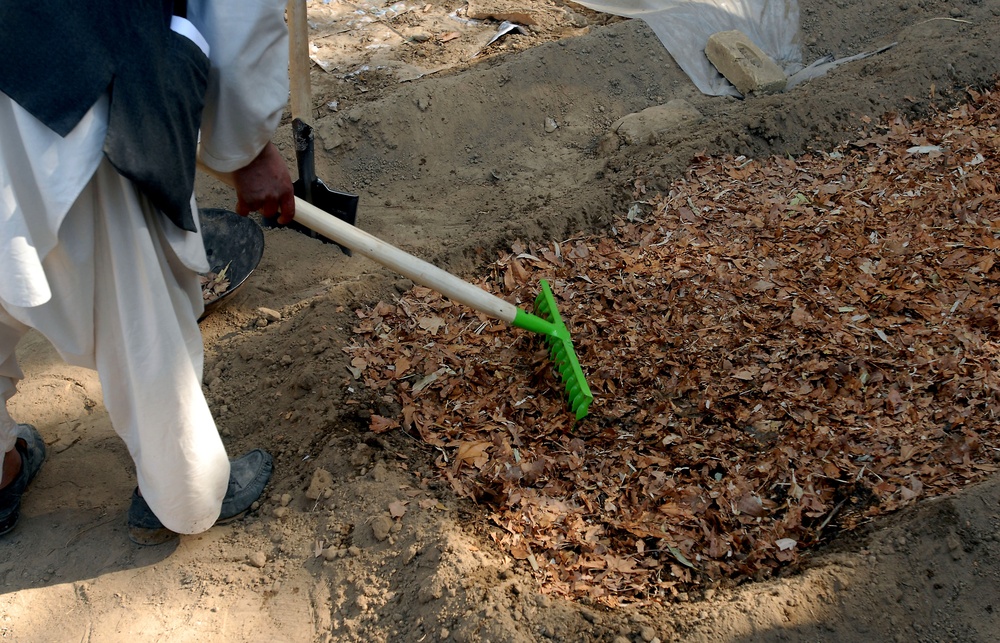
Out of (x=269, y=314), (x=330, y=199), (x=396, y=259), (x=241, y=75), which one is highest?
(x=241, y=75)

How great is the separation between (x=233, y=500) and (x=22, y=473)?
2.70 feet

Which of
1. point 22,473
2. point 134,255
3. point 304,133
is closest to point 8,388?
point 22,473

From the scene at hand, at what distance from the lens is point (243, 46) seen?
1.84 metres

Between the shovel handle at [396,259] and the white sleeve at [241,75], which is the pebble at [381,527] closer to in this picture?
the shovel handle at [396,259]

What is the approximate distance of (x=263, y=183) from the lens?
2.23 meters

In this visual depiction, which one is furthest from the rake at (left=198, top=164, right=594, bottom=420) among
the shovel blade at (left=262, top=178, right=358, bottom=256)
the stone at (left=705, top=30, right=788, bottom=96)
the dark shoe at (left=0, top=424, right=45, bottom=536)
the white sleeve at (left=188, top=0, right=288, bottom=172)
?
the stone at (left=705, top=30, right=788, bottom=96)

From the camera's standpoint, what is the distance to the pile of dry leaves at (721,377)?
9.18ft

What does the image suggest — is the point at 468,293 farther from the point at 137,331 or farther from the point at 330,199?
the point at 330,199

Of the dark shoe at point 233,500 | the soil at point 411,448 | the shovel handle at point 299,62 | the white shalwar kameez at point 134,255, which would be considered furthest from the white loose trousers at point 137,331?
the shovel handle at point 299,62

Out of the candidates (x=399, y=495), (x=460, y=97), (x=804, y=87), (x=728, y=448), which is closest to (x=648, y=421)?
(x=728, y=448)

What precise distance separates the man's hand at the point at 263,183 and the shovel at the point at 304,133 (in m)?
1.82

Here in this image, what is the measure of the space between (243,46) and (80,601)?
197 cm

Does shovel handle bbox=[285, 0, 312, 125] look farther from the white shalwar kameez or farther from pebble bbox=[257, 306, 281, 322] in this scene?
the white shalwar kameez

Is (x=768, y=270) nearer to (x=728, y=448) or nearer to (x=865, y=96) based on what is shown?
(x=728, y=448)
